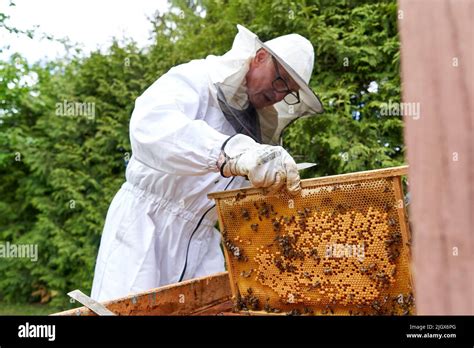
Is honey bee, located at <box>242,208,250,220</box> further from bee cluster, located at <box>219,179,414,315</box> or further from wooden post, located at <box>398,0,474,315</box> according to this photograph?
wooden post, located at <box>398,0,474,315</box>

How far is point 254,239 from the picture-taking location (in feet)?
7.39

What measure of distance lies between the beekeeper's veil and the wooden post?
2037 millimetres

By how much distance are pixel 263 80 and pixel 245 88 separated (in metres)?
0.11

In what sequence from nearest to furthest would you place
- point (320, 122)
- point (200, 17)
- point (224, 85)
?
point (224, 85) → point (320, 122) → point (200, 17)

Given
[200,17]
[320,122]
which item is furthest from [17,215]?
[320,122]

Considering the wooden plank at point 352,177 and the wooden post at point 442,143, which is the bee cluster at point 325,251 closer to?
the wooden plank at point 352,177

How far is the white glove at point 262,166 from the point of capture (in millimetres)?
2033

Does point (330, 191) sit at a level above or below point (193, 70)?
below

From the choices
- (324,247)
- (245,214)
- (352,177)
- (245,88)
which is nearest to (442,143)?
(352,177)

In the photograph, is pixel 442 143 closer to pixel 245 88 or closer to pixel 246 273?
pixel 246 273

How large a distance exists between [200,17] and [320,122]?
2.65m

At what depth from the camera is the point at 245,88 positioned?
8.97 ft

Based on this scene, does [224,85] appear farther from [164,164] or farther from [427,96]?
[427,96]

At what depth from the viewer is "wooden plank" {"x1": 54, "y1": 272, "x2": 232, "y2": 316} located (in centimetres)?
190
